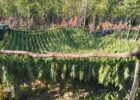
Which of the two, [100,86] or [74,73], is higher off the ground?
[74,73]

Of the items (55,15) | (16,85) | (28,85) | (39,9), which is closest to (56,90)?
(28,85)

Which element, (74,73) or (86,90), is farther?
(86,90)

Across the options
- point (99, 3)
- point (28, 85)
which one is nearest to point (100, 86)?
point (28, 85)

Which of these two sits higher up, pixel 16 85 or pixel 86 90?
pixel 16 85

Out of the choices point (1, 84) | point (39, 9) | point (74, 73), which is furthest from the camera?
point (39, 9)

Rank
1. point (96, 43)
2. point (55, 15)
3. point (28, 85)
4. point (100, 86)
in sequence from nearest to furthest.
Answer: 1. point (28, 85)
2. point (100, 86)
3. point (96, 43)
4. point (55, 15)

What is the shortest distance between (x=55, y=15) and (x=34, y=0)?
304 inches

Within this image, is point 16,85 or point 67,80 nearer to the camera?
point 16,85

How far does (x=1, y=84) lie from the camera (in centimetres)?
579

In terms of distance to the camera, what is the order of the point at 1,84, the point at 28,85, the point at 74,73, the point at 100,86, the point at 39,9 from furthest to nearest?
the point at 39,9 → the point at 100,86 → the point at 28,85 → the point at 74,73 → the point at 1,84

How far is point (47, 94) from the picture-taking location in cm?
704

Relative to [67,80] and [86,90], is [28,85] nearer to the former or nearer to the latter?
[67,80]

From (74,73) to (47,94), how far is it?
1123mm

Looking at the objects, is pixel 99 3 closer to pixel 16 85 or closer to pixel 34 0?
pixel 34 0
